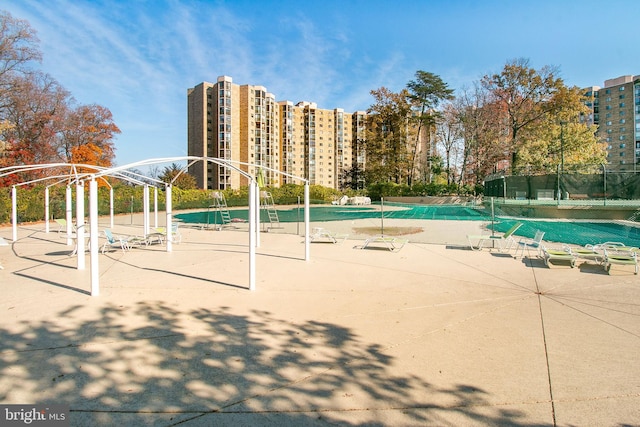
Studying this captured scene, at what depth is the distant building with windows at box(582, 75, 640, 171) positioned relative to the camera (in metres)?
89.1

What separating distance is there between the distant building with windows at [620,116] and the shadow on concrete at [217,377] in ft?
354

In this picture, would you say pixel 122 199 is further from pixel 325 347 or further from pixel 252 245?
pixel 325 347

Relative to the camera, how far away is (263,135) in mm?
83562

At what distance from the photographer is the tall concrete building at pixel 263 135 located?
78.3 metres

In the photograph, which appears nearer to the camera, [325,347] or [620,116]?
[325,347]

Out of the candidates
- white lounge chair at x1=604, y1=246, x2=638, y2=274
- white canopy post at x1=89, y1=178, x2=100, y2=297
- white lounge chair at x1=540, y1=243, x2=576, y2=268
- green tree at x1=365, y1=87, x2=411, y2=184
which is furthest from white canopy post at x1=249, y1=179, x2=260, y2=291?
green tree at x1=365, y1=87, x2=411, y2=184

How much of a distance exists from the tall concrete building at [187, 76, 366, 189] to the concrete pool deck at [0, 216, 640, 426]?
61877mm

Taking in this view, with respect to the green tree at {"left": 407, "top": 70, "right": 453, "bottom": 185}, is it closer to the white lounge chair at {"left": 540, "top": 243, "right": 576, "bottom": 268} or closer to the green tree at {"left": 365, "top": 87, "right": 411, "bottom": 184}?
the green tree at {"left": 365, "top": 87, "right": 411, "bottom": 184}

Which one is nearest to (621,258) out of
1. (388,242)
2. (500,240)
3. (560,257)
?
(560,257)

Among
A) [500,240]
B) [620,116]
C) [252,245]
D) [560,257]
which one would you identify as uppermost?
[620,116]

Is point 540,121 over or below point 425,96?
below

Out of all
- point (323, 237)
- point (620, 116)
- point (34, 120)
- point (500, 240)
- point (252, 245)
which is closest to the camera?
point (252, 245)

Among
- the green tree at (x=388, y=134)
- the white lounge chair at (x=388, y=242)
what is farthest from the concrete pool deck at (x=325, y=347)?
the green tree at (x=388, y=134)

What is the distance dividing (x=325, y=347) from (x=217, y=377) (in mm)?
1221
